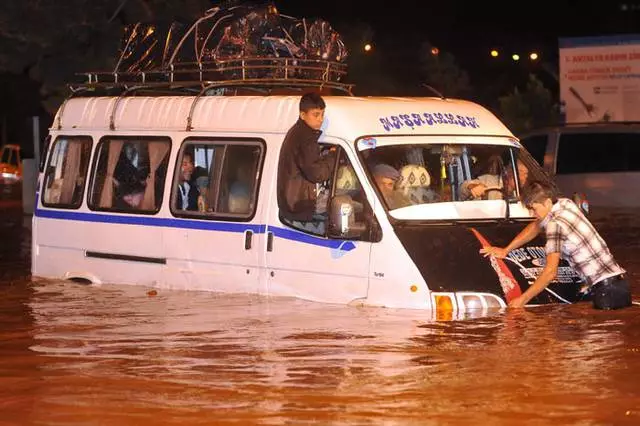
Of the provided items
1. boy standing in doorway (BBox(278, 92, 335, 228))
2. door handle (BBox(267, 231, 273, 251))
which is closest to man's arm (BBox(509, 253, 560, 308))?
boy standing in doorway (BBox(278, 92, 335, 228))

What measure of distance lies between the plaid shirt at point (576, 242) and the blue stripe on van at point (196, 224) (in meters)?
1.62

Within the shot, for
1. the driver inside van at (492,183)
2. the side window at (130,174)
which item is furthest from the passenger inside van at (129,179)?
the driver inside van at (492,183)

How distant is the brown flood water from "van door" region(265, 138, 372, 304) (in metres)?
0.17

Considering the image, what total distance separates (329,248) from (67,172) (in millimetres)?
4172

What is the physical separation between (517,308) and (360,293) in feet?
4.20

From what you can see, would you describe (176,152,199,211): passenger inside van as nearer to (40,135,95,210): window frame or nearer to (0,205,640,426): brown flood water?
(0,205,640,426): brown flood water

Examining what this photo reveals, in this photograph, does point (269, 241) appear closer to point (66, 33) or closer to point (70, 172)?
point (70, 172)

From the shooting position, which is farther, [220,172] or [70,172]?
[70,172]

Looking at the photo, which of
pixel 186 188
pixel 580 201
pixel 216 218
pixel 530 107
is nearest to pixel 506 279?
pixel 580 201

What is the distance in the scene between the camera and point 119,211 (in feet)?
46.9

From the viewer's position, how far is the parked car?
953 inches

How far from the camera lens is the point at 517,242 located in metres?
11.6

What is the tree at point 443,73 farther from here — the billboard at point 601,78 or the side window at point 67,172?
the side window at point 67,172

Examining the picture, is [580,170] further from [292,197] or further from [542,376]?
[542,376]
